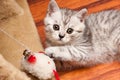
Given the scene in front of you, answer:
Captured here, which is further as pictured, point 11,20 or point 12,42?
point 11,20

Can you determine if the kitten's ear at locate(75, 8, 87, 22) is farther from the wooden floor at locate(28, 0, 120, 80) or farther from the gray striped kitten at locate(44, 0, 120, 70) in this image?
the wooden floor at locate(28, 0, 120, 80)

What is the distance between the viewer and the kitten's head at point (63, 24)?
5.16 ft

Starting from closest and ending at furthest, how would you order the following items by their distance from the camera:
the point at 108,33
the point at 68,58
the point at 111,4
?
the point at 68,58
the point at 108,33
the point at 111,4

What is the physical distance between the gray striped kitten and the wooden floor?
5 cm

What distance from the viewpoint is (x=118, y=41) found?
64.1 inches

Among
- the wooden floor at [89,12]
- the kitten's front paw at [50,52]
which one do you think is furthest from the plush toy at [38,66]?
the wooden floor at [89,12]

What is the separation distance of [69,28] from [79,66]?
265 millimetres

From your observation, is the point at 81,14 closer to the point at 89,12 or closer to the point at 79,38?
the point at 79,38

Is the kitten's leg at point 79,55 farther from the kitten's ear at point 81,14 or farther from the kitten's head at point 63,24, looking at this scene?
the kitten's ear at point 81,14

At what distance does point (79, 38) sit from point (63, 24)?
14 cm

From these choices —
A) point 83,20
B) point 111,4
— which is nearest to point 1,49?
point 83,20

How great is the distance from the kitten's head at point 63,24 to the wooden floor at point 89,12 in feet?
0.73

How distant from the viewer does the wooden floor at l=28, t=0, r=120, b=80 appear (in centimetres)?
163

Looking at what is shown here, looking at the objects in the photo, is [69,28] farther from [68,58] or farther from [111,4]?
[111,4]
